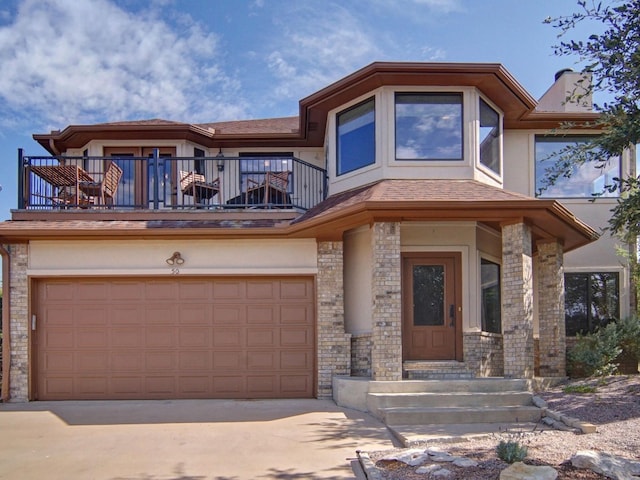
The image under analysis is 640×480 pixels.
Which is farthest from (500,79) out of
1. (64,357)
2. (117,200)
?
(64,357)

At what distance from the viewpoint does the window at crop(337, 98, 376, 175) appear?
1155cm

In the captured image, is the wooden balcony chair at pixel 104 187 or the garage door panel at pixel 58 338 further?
the wooden balcony chair at pixel 104 187

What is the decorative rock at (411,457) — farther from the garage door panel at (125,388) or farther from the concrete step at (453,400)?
the garage door panel at (125,388)

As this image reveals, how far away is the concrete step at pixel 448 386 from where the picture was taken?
9578mm

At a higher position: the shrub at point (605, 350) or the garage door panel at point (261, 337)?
the garage door panel at point (261, 337)

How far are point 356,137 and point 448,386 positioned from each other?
5104mm

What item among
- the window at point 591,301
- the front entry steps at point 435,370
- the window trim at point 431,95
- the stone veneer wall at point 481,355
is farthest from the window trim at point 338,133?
the window at point 591,301

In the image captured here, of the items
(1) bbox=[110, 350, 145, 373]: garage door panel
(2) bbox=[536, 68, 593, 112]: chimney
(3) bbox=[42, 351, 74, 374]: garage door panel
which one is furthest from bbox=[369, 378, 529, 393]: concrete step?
(2) bbox=[536, 68, 593, 112]: chimney

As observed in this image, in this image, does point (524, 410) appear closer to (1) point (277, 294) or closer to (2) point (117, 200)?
(1) point (277, 294)

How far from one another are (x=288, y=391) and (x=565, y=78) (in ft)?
35.7

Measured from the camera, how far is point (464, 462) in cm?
621

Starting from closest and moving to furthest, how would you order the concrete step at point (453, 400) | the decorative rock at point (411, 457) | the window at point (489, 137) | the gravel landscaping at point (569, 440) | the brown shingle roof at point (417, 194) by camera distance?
the gravel landscaping at point (569, 440) < the decorative rock at point (411, 457) < the concrete step at point (453, 400) < the brown shingle roof at point (417, 194) < the window at point (489, 137)

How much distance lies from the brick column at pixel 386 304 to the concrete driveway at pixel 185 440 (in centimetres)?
89

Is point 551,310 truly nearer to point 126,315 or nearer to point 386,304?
point 386,304
